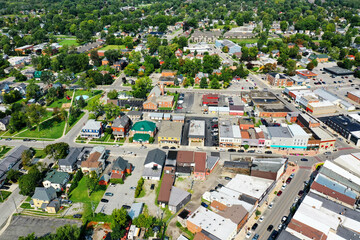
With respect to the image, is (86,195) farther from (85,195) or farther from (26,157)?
(26,157)

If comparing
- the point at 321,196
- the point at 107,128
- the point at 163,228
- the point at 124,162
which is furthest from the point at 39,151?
the point at 321,196

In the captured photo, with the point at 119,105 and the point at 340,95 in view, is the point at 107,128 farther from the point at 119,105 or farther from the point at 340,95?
the point at 340,95

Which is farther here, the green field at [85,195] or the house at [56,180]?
the house at [56,180]

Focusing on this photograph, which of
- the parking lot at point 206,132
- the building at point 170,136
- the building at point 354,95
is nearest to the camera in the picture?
the building at point 170,136

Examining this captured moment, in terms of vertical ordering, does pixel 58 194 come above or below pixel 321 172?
below

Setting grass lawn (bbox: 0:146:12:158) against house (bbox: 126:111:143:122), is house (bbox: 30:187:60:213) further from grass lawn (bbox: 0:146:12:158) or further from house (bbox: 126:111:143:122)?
house (bbox: 126:111:143:122)

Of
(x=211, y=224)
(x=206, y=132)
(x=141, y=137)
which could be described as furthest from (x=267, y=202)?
(x=141, y=137)

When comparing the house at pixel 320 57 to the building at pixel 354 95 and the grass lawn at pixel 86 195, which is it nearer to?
the building at pixel 354 95

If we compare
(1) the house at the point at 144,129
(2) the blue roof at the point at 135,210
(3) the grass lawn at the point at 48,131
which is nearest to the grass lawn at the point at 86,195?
(2) the blue roof at the point at 135,210
